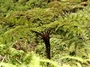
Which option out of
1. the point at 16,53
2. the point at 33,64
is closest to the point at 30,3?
the point at 16,53

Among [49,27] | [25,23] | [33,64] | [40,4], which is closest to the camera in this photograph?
[33,64]

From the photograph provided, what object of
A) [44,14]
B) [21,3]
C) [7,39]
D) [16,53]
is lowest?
→ [21,3]

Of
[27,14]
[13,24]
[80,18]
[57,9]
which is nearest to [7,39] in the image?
[13,24]

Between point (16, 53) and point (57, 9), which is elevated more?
point (57, 9)

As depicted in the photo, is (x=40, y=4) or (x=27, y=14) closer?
(x=27, y=14)

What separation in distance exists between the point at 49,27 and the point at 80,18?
18.5 inches

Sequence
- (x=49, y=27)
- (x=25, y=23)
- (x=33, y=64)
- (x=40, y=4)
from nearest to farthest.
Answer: (x=33, y=64) < (x=49, y=27) < (x=25, y=23) < (x=40, y=4)

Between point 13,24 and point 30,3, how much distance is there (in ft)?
21.2

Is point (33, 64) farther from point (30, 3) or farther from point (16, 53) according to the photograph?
point (30, 3)

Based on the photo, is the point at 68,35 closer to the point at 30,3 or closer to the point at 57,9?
the point at 57,9

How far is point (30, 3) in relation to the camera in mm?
9727

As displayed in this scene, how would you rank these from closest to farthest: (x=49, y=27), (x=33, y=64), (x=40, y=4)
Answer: (x=33, y=64) < (x=49, y=27) < (x=40, y=4)

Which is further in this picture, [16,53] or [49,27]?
[16,53]

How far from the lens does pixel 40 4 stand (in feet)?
31.7
